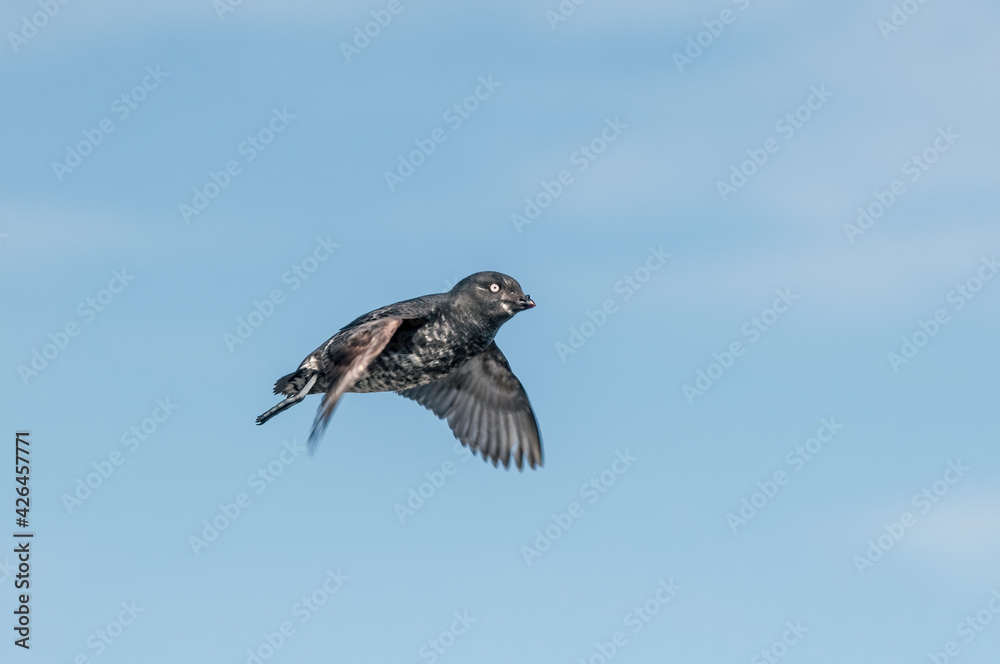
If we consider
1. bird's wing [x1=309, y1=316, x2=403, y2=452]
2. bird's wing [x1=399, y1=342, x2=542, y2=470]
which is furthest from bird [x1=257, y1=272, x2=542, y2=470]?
bird's wing [x1=399, y1=342, x2=542, y2=470]

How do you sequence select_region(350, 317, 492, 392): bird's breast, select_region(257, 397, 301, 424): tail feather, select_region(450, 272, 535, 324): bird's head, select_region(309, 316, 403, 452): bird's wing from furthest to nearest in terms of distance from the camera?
select_region(450, 272, 535, 324): bird's head
select_region(350, 317, 492, 392): bird's breast
select_region(257, 397, 301, 424): tail feather
select_region(309, 316, 403, 452): bird's wing

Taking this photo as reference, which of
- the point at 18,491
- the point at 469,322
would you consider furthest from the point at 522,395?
the point at 18,491

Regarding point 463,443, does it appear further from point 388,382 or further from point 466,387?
point 388,382

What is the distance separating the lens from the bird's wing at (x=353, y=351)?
19.6m

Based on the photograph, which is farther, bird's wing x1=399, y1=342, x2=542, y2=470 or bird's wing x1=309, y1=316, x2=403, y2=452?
bird's wing x1=399, y1=342, x2=542, y2=470

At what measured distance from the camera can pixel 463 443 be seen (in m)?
24.6

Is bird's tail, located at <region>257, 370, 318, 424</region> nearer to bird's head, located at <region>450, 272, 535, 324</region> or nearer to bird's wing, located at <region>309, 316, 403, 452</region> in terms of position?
bird's wing, located at <region>309, 316, 403, 452</region>

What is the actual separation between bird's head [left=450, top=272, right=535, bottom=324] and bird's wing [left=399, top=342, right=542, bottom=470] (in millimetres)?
3378

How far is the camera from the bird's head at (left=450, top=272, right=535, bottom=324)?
69.9 feet

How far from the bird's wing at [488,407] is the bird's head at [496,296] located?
3378 millimetres

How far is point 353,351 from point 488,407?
5114 millimetres

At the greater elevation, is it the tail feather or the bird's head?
the bird's head

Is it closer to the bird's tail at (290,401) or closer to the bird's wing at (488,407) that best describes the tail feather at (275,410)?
the bird's tail at (290,401)

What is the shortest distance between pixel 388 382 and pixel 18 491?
6885 millimetres
